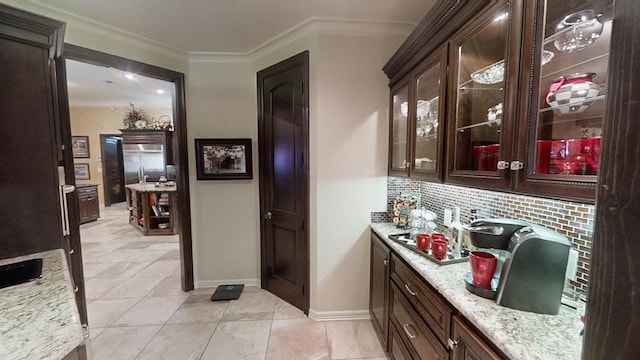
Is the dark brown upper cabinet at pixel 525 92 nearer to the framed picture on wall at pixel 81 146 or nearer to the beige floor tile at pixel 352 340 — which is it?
the beige floor tile at pixel 352 340

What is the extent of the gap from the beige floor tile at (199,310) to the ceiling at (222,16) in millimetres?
2706

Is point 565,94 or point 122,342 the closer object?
point 565,94

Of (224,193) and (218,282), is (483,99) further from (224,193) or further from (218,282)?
(218,282)

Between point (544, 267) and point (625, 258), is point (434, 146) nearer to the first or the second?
point (544, 267)

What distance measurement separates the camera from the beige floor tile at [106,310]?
2.40 m

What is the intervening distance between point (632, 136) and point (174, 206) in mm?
5834

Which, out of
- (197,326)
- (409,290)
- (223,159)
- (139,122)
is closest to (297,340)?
(197,326)

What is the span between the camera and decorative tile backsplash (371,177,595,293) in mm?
1050

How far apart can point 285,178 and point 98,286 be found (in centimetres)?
271

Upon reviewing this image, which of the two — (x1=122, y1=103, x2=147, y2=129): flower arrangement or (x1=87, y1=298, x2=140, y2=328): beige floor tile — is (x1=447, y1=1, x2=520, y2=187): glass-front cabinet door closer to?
(x1=87, y1=298, x2=140, y2=328): beige floor tile

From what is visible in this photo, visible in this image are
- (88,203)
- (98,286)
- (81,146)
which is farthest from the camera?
(81,146)

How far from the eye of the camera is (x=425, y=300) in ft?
4.33

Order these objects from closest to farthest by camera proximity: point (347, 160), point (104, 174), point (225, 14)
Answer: point (225, 14) < point (347, 160) < point (104, 174)

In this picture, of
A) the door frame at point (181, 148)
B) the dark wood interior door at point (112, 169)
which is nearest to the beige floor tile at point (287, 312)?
the door frame at point (181, 148)
